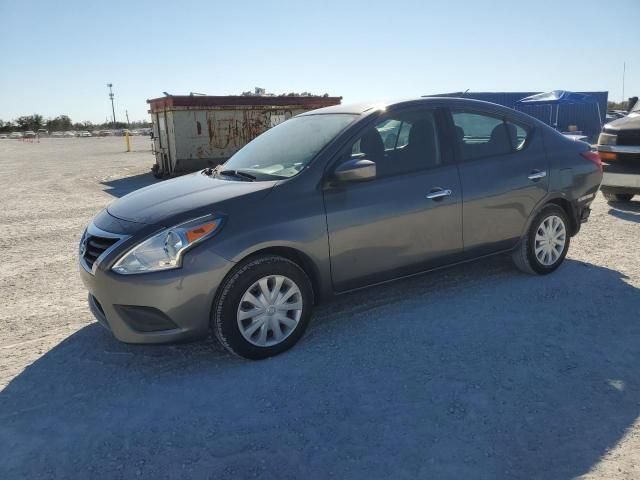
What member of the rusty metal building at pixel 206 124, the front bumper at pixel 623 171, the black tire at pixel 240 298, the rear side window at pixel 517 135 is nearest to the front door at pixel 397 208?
the black tire at pixel 240 298

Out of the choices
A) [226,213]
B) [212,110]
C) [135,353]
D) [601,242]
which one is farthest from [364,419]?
[212,110]

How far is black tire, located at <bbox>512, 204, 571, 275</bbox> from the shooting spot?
4805 mm

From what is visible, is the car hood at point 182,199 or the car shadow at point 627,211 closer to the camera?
the car hood at point 182,199

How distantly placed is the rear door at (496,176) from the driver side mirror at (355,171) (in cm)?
105

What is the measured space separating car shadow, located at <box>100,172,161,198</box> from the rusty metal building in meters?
0.47

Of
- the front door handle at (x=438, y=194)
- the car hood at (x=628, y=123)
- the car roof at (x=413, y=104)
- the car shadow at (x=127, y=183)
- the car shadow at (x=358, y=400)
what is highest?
the car roof at (x=413, y=104)

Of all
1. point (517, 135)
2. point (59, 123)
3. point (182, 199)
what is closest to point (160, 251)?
point (182, 199)

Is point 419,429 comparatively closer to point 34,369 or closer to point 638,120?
point 34,369

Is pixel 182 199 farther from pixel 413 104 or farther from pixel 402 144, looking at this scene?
pixel 413 104

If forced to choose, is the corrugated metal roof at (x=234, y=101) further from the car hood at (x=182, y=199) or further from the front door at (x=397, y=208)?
the front door at (x=397, y=208)

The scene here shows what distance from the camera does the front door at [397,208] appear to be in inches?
147

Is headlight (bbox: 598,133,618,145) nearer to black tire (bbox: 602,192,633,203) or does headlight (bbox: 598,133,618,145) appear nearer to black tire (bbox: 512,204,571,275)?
black tire (bbox: 602,192,633,203)

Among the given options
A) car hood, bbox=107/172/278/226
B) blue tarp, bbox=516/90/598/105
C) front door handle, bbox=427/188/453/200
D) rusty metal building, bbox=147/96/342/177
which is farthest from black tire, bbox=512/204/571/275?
blue tarp, bbox=516/90/598/105

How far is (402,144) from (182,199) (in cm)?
178
